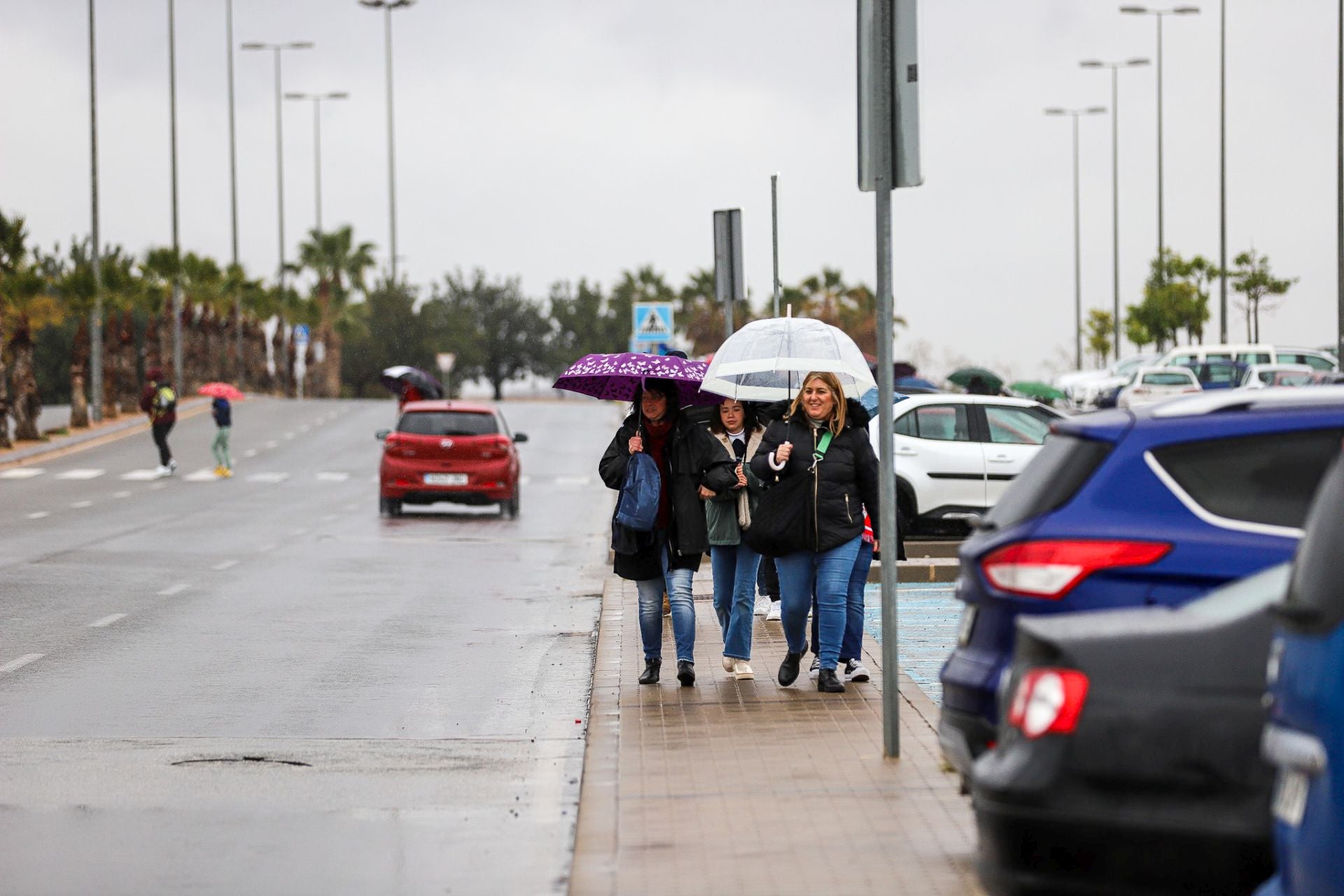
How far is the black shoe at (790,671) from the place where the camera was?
35.1 feet

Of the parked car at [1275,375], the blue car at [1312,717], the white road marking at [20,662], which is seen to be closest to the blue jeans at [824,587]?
the white road marking at [20,662]

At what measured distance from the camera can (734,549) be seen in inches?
448

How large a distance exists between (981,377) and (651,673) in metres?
27.9

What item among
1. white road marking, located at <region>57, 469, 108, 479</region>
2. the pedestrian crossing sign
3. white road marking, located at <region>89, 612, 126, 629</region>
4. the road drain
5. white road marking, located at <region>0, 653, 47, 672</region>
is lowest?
white road marking, located at <region>57, 469, 108, 479</region>

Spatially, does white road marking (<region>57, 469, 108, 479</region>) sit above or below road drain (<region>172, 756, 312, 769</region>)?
below

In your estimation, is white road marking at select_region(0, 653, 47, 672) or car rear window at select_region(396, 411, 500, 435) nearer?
white road marking at select_region(0, 653, 47, 672)

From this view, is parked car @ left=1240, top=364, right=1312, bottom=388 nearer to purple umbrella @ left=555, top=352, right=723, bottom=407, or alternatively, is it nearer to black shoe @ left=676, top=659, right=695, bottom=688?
purple umbrella @ left=555, top=352, right=723, bottom=407

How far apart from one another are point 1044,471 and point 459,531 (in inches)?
802

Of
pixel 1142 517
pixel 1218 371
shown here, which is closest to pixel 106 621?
pixel 1142 517

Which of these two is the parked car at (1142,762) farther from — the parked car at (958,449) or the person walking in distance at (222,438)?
the person walking in distance at (222,438)

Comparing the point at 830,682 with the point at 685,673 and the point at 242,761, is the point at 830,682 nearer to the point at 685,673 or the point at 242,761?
the point at 685,673

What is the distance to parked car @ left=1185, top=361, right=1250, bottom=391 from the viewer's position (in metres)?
53.8

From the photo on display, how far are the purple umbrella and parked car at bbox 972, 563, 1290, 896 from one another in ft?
21.4

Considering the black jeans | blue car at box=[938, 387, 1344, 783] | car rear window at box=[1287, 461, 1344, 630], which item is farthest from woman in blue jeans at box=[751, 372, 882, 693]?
the black jeans
